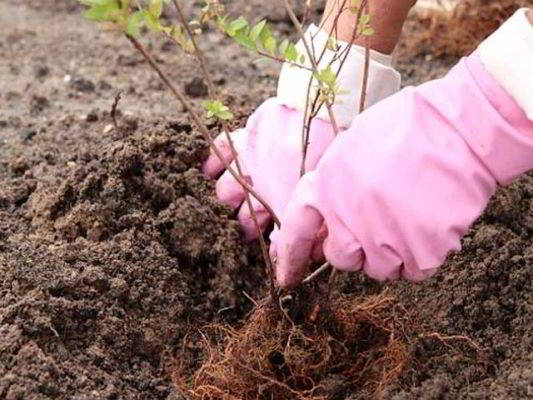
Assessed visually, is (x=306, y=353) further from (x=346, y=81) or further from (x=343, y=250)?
(x=346, y=81)

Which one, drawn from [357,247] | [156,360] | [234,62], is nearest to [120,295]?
[156,360]

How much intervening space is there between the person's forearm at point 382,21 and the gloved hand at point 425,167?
0.80 feet

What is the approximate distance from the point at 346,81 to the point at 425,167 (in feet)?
1.06

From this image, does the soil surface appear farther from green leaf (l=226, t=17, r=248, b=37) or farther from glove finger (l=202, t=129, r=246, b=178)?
→ green leaf (l=226, t=17, r=248, b=37)

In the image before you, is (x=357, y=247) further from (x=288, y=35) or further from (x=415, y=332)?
(x=288, y=35)

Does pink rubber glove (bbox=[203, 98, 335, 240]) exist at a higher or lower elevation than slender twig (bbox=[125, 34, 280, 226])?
lower

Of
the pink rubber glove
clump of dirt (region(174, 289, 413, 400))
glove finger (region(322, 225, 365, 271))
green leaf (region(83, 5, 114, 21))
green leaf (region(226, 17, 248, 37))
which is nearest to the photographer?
green leaf (region(83, 5, 114, 21))

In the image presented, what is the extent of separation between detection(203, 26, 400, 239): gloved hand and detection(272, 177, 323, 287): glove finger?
0.14 meters

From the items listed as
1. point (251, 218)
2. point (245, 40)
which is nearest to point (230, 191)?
point (251, 218)

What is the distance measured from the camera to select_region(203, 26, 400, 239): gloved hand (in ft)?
5.25

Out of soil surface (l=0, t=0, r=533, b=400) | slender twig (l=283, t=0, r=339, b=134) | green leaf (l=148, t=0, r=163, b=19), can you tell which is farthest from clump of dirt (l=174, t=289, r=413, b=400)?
green leaf (l=148, t=0, r=163, b=19)

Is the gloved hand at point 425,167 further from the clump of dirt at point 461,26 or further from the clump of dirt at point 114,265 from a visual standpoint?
the clump of dirt at point 461,26

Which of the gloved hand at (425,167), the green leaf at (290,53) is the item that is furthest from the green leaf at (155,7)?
the gloved hand at (425,167)

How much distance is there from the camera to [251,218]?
64.0 inches
